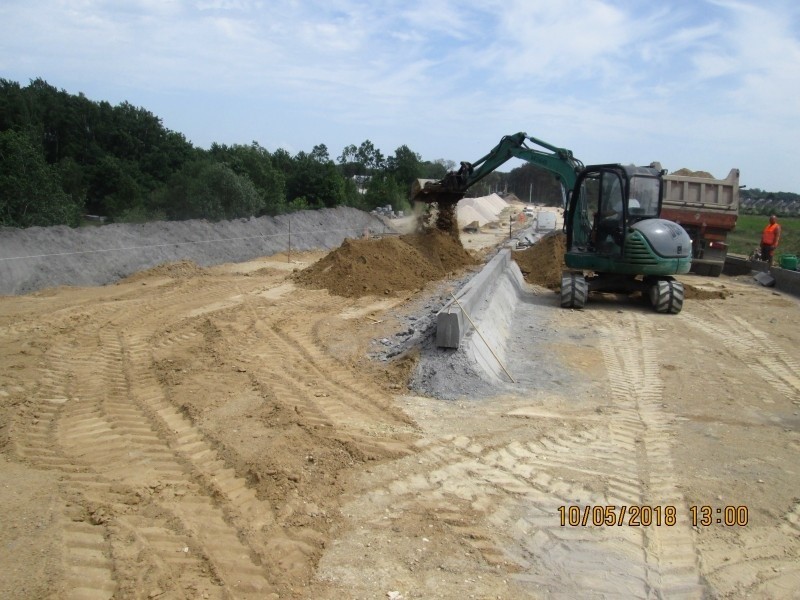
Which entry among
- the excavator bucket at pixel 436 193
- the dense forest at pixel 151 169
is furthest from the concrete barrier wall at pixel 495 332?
the dense forest at pixel 151 169

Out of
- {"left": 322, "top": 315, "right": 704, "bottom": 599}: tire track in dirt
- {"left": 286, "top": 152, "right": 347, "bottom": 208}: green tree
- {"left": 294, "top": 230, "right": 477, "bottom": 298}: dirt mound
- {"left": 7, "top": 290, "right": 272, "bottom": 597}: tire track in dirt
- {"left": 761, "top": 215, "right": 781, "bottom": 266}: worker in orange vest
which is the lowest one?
{"left": 322, "top": 315, "right": 704, "bottom": 599}: tire track in dirt

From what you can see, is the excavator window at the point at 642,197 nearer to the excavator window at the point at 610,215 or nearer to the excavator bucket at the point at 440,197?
the excavator window at the point at 610,215

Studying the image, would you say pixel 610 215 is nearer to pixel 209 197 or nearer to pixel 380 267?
pixel 380 267

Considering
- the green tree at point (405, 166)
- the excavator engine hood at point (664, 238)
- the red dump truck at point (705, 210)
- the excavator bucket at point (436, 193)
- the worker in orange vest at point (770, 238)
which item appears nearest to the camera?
the excavator engine hood at point (664, 238)

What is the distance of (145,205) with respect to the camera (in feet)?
89.4

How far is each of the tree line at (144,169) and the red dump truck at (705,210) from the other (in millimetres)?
15799

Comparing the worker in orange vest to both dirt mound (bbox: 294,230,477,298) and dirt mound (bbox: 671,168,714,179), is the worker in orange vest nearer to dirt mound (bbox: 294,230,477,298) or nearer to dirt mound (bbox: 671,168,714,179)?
dirt mound (bbox: 671,168,714,179)

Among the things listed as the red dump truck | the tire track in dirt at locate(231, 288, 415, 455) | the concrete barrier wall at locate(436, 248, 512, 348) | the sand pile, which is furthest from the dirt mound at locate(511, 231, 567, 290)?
the sand pile

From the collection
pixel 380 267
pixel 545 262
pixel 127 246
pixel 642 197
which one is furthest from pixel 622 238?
pixel 127 246

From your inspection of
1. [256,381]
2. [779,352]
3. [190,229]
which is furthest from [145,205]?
[779,352]

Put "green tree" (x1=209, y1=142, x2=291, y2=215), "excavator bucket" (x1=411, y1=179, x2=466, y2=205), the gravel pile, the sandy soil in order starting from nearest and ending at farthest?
the sandy soil < the gravel pile < "excavator bucket" (x1=411, y1=179, x2=466, y2=205) < "green tree" (x1=209, y1=142, x2=291, y2=215)

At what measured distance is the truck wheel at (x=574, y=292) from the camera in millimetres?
13172

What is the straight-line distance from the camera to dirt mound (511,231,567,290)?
17344 mm

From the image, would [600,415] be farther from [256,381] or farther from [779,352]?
[779,352]
